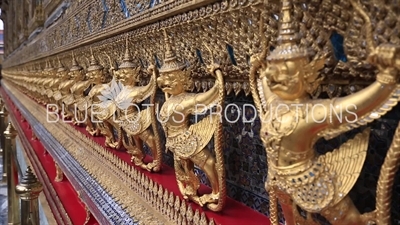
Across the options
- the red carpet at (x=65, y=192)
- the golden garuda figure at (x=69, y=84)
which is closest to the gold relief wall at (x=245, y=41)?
the golden garuda figure at (x=69, y=84)

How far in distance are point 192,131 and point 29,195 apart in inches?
34.2

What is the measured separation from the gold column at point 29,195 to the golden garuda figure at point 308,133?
3.68 feet

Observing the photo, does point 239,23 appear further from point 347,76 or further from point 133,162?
point 133,162

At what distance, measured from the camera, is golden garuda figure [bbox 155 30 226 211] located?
2.74 feet

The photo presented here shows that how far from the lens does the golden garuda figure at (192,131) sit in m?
0.84

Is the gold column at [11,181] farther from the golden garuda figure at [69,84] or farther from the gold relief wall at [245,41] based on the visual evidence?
the gold relief wall at [245,41]

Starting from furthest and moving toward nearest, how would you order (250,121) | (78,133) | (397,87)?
(78,133)
(250,121)
(397,87)

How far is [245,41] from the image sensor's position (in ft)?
2.57

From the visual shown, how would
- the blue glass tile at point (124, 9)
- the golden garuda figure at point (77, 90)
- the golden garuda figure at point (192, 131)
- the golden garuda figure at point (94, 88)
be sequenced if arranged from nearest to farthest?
the golden garuda figure at point (192, 131), the blue glass tile at point (124, 9), the golden garuda figure at point (94, 88), the golden garuda figure at point (77, 90)

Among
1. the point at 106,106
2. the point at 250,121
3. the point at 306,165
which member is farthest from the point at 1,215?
the point at 306,165

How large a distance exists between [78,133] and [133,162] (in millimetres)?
671

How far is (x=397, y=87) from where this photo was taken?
1.50 ft

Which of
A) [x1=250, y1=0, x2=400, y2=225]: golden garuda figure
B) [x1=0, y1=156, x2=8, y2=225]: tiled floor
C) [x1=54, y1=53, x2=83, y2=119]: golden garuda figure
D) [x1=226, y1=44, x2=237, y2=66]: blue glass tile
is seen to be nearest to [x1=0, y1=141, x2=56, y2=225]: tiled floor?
[x1=0, y1=156, x2=8, y2=225]: tiled floor

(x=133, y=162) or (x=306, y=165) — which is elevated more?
(x=306, y=165)
